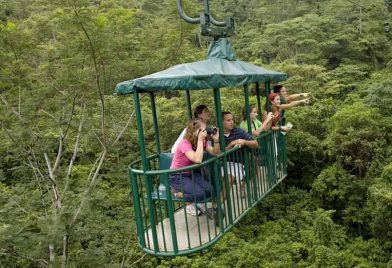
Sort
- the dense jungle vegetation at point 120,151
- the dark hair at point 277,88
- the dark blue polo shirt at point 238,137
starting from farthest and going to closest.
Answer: the dense jungle vegetation at point 120,151 → the dark hair at point 277,88 → the dark blue polo shirt at point 238,137

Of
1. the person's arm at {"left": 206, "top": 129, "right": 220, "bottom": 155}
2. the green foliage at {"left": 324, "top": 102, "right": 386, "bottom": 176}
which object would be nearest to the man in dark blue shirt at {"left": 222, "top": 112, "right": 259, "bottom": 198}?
the person's arm at {"left": 206, "top": 129, "right": 220, "bottom": 155}

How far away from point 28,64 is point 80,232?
3.47 m

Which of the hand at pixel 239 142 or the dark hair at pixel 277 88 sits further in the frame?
the dark hair at pixel 277 88

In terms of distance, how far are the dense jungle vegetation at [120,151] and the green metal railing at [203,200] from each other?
370 centimetres

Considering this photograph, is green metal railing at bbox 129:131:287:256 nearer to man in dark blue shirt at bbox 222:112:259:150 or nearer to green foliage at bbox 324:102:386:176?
man in dark blue shirt at bbox 222:112:259:150

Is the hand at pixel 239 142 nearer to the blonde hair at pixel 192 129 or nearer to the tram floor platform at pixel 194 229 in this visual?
the tram floor platform at pixel 194 229

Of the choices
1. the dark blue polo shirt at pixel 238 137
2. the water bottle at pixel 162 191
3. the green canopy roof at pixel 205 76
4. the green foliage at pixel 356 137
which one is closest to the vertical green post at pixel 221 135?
the green canopy roof at pixel 205 76

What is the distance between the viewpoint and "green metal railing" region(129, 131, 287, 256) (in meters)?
3.53

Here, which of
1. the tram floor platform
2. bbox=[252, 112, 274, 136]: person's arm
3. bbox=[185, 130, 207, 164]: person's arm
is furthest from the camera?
bbox=[252, 112, 274, 136]: person's arm

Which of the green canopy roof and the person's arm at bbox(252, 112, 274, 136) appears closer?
the green canopy roof

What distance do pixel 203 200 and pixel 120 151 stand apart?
7.99m

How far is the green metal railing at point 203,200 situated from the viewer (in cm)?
353

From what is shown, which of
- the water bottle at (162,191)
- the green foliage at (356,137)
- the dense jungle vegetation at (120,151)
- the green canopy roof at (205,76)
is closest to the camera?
the green canopy roof at (205,76)

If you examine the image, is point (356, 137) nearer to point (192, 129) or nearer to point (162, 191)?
point (162, 191)
